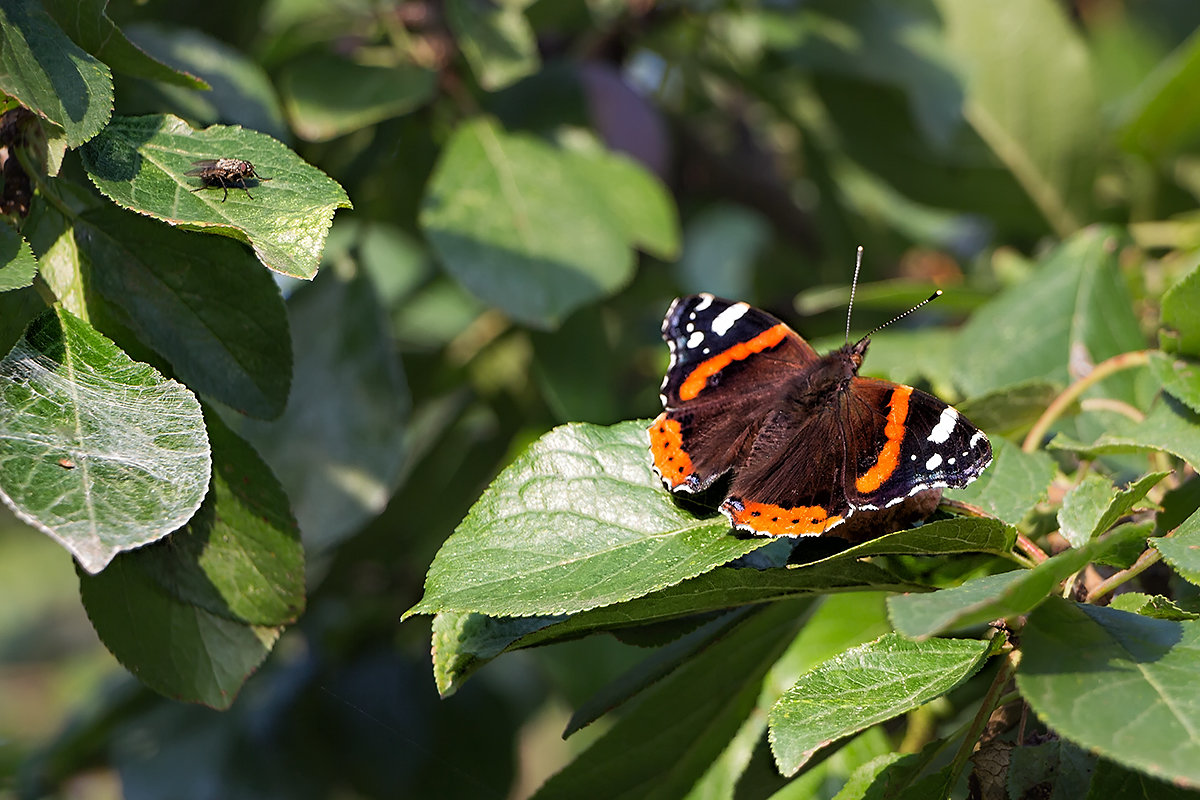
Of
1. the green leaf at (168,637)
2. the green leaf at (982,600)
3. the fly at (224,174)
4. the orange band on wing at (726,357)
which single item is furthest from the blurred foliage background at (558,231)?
the green leaf at (982,600)

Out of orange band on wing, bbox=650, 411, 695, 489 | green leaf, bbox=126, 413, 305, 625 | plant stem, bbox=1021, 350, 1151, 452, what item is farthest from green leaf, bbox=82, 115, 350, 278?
plant stem, bbox=1021, 350, 1151, 452

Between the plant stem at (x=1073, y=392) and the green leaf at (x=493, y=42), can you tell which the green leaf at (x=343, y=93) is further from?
the plant stem at (x=1073, y=392)

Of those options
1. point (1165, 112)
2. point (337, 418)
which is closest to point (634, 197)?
point (337, 418)

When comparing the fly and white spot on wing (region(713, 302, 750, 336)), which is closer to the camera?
the fly

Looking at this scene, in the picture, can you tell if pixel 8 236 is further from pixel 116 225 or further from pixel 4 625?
pixel 4 625

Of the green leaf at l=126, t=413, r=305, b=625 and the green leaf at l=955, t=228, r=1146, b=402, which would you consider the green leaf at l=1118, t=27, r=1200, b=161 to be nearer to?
the green leaf at l=955, t=228, r=1146, b=402

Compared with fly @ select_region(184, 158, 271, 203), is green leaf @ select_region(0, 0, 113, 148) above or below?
above

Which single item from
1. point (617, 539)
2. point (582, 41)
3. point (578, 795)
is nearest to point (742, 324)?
point (617, 539)
